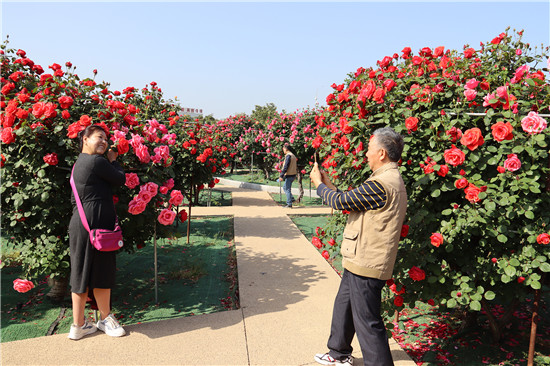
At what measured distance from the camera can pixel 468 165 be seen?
2.39 meters

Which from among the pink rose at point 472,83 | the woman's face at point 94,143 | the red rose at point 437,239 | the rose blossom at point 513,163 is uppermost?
the pink rose at point 472,83

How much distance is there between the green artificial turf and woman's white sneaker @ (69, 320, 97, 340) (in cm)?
39

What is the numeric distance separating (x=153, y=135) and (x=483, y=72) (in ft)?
9.74

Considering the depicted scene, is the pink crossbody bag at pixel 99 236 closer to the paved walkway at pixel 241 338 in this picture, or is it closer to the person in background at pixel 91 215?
the person in background at pixel 91 215

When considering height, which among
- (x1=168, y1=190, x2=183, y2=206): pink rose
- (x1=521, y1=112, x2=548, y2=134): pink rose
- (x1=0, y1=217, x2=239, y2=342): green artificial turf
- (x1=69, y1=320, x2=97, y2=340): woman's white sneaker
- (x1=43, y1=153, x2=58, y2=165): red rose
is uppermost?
(x1=521, y1=112, x2=548, y2=134): pink rose

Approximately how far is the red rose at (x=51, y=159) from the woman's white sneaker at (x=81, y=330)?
1.34m

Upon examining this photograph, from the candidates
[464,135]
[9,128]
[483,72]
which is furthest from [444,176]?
[9,128]

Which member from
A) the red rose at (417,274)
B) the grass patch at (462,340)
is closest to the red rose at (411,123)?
the red rose at (417,274)

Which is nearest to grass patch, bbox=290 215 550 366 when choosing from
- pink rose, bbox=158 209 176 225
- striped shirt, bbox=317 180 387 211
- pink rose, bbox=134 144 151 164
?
striped shirt, bbox=317 180 387 211

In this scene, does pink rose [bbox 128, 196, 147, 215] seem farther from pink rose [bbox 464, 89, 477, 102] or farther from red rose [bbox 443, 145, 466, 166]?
pink rose [bbox 464, 89, 477, 102]

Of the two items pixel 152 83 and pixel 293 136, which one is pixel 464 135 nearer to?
pixel 152 83

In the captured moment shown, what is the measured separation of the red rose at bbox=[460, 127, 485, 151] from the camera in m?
2.26

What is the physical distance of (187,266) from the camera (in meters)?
4.95

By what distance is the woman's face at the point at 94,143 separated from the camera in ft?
9.05
